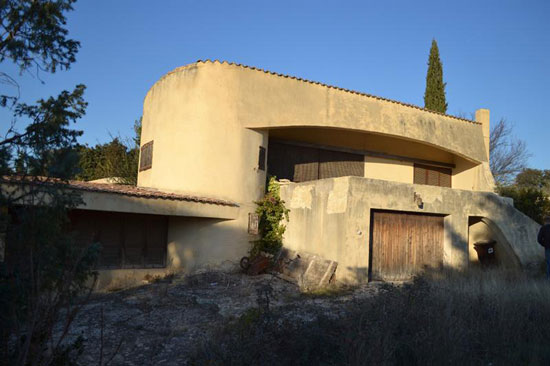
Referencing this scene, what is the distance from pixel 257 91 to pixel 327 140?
4294 millimetres

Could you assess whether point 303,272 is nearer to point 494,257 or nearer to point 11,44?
point 494,257

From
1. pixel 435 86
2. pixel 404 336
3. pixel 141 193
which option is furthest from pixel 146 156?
pixel 435 86

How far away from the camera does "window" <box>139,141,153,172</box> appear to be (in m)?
14.8

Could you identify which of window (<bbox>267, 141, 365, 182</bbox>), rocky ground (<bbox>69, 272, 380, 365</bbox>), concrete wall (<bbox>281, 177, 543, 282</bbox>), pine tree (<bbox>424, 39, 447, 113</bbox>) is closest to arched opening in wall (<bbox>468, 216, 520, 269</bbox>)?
concrete wall (<bbox>281, 177, 543, 282</bbox>)

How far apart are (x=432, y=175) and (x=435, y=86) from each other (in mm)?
6193

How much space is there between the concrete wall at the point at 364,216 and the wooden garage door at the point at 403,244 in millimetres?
310

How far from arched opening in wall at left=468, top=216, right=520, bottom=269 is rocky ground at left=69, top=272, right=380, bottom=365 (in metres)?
5.64

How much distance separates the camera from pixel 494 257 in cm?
1434

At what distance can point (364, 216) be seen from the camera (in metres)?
11.4

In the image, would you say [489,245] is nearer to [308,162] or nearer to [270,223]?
[308,162]

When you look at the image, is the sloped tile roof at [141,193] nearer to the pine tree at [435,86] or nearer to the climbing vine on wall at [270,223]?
the climbing vine on wall at [270,223]

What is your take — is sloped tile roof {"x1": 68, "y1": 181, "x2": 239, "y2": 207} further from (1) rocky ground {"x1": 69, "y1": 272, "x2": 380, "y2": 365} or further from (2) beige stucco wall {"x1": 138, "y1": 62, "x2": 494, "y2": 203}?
(1) rocky ground {"x1": 69, "y1": 272, "x2": 380, "y2": 365}

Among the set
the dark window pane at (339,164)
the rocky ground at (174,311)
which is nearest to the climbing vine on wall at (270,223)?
the rocky ground at (174,311)

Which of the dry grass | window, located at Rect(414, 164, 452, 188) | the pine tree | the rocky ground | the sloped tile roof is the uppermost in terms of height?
the pine tree
